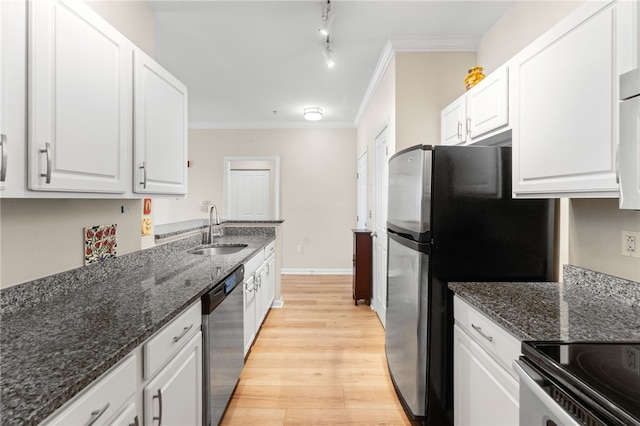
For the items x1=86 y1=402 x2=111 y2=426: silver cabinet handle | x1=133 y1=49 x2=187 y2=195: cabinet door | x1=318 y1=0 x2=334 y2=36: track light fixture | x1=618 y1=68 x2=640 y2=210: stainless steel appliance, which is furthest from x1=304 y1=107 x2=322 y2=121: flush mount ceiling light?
x1=86 y1=402 x2=111 y2=426: silver cabinet handle

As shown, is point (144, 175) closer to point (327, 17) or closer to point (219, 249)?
point (219, 249)

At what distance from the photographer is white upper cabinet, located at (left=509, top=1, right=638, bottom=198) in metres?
1.13

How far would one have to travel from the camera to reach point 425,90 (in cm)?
284

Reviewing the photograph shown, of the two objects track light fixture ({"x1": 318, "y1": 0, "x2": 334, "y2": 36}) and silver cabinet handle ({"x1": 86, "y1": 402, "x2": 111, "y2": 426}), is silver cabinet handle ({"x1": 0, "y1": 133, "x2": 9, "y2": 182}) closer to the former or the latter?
silver cabinet handle ({"x1": 86, "y1": 402, "x2": 111, "y2": 426})

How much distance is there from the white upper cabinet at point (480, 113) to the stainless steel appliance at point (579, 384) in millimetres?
1280

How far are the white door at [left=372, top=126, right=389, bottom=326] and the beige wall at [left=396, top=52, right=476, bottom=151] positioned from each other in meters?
0.40

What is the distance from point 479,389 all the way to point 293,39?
283cm

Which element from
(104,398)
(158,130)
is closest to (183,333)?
(104,398)

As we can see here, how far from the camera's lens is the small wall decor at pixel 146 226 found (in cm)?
213

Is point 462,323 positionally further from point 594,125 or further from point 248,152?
point 248,152

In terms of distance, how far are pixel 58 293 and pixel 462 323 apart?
1885mm

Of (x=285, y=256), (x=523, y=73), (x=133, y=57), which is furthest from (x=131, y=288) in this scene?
(x=285, y=256)

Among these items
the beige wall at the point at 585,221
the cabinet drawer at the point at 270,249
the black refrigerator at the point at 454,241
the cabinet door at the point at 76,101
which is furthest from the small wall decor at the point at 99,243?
the beige wall at the point at 585,221

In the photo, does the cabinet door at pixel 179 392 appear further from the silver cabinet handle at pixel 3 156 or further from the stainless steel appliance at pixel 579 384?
the stainless steel appliance at pixel 579 384
